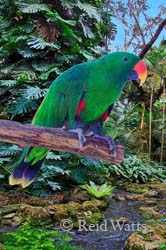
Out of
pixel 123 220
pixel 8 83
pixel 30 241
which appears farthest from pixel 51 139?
pixel 8 83

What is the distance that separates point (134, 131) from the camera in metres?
5.27

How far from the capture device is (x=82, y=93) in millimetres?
1103

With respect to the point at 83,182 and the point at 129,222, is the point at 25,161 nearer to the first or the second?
the point at 129,222

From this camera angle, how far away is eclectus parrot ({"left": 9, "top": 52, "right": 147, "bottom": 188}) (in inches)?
41.3

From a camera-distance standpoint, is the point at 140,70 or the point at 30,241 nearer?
the point at 140,70

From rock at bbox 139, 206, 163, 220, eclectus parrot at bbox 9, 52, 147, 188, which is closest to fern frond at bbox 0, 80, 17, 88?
rock at bbox 139, 206, 163, 220

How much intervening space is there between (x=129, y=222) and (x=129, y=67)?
183cm

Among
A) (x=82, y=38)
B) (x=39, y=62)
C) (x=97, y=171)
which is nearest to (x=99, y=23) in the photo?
(x=82, y=38)

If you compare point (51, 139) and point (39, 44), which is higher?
point (39, 44)

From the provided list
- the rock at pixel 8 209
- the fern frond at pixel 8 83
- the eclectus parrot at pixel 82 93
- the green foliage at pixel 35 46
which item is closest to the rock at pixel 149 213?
the rock at pixel 8 209

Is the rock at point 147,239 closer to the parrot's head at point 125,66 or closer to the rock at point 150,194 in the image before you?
the parrot's head at point 125,66

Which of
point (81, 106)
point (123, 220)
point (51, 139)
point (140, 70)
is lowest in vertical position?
point (123, 220)

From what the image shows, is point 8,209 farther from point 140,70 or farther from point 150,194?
point 140,70

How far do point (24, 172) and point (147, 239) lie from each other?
1.15m
